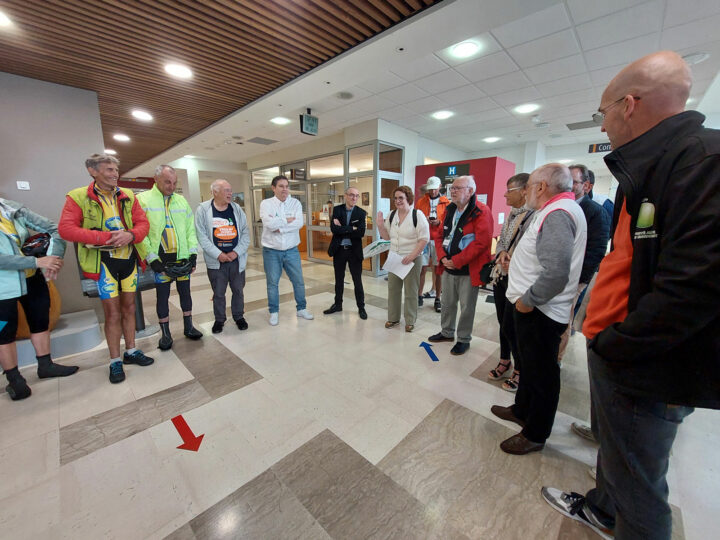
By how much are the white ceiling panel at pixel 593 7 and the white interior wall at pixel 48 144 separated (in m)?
5.41

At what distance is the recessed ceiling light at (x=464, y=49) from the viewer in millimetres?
3236

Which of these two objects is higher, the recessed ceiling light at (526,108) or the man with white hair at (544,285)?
the recessed ceiling light at (526,108)

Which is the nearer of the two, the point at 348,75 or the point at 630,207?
the point at 630,207

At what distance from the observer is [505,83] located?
4.23 m

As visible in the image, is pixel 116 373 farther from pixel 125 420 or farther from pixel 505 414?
pixel 505 414

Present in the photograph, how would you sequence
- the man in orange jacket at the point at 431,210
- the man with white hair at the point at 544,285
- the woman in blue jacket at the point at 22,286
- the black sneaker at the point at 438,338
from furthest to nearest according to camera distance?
the man in orange jacket at the point at 431,210 < the black sneaker at the point at 438,338 < the woman in blue jacket at the point at 22,286 < the man with white hair at the point at 544,285

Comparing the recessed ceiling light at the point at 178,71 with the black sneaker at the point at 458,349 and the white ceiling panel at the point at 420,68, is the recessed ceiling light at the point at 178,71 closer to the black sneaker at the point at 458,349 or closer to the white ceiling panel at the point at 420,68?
the white ceiling panel at the point at 420,68

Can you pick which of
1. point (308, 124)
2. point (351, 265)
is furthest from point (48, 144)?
point (351, 265)

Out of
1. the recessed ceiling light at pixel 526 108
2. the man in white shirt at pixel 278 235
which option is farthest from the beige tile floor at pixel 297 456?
the recessed ceiling light at pixel 526 108

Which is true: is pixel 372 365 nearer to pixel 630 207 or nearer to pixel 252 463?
pixel 252 463

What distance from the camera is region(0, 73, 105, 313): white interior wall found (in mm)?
3174

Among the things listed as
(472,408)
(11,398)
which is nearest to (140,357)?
(11,398)

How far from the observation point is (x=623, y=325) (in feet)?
2.67

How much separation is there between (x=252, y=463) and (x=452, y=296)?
2193mm
